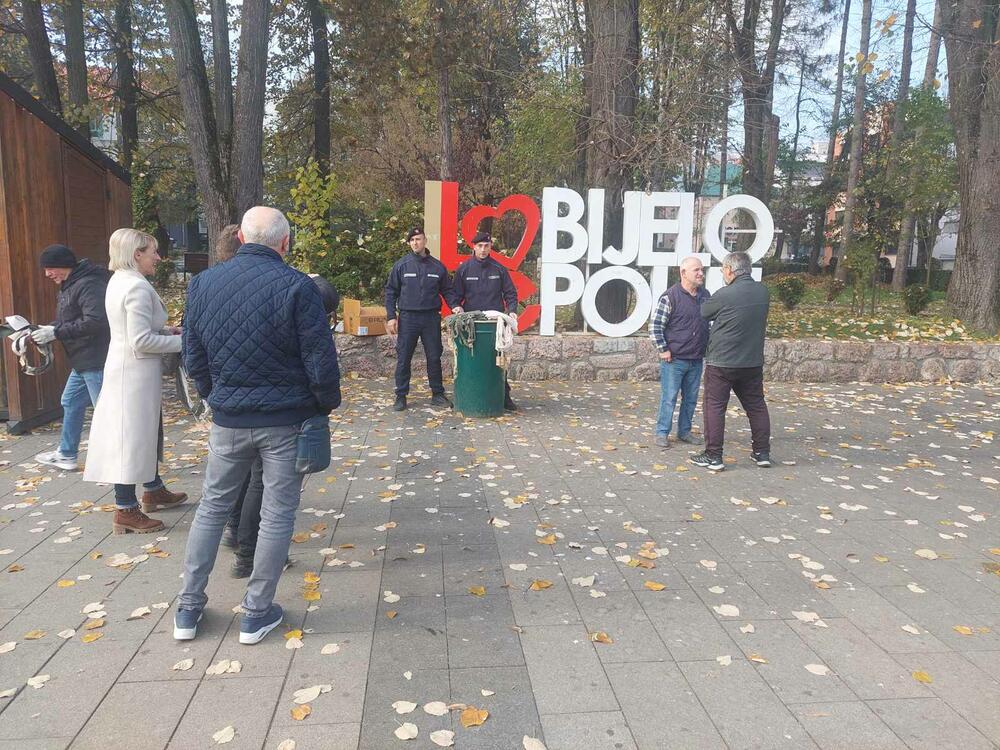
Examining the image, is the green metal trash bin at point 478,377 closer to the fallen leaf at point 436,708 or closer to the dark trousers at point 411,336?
the dark trousers at point 411,336

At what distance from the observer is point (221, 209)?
9.54 meters

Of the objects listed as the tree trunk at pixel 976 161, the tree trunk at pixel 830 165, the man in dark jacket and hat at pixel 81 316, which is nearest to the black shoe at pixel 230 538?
the man in dark jacket and hat at pixel 81 316

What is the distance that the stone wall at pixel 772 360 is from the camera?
10.1 metres

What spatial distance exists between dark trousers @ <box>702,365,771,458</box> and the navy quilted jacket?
385 cm

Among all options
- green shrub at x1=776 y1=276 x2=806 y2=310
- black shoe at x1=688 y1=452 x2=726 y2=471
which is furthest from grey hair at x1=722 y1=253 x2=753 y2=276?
green shrub at x1=776 y1=276 x2=806 y2=310

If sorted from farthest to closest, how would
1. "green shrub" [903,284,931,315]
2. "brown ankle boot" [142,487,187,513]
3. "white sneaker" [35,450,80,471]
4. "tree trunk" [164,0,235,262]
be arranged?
"green shrub" [903,284,931,315]
"tree trunk" [164,0,235,262]
"white sneaker" [35,450,80,471]
"brown ankle boot" [142,487,187,513]

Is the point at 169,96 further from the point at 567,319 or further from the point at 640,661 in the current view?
the point at 640,661

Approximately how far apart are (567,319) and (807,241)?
39.8 meters

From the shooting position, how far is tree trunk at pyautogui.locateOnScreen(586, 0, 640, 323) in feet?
37.4

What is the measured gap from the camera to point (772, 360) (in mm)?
10578

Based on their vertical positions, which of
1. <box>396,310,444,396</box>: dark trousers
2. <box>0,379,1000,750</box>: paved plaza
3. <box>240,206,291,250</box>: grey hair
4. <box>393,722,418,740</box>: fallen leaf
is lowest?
<box>0,379,1000,750</box>: paved plaza

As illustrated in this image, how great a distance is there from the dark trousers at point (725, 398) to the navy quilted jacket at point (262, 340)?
12.6 feet

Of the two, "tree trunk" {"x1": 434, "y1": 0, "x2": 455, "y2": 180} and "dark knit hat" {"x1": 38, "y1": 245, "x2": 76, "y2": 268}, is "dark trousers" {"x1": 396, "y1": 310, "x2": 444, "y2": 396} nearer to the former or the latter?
"dark knit hat" {"x1": 38, "y1": 245, "x2": 76, "y2": 268}

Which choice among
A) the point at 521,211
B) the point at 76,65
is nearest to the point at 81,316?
the point at 521,211
